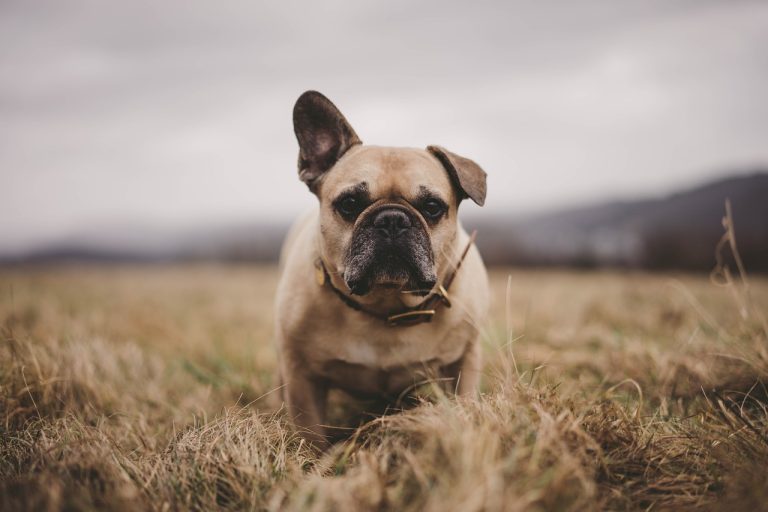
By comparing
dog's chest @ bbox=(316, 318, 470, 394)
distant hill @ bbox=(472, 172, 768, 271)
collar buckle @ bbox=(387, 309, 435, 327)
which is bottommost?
distant hill @ bbox=(472, 172, 768, 271)

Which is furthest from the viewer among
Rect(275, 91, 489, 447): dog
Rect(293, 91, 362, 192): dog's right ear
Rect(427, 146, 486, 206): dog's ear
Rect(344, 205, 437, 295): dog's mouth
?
Rect(293, 91, 362, 192): dog's right ear

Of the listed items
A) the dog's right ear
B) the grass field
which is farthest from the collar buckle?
the dog's right ear

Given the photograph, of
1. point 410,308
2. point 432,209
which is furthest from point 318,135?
point 410,308

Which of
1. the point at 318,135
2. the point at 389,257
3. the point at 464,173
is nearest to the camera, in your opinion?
the point at 389,257

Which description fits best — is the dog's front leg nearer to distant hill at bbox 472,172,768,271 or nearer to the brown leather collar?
the brown leather collar

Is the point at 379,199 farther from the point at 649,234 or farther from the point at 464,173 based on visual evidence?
the point at 649,234

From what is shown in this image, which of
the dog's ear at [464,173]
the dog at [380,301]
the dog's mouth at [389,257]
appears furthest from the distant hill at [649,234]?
the dog's mouth at [389,257]

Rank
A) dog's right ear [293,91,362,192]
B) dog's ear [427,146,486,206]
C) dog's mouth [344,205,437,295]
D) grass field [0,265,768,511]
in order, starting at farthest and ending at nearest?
dog's right ear [293,91,362,192] → dog's ear [427,146,486,206] → dog's mouth [344,205,437,295] → grass field [0,265,768,511]

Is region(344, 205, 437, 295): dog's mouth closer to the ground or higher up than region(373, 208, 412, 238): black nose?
closer to the ground

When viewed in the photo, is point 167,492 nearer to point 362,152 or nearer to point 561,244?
point 362,152

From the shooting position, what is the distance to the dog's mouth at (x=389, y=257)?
2428 mm

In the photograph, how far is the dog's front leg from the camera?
2.65 meters

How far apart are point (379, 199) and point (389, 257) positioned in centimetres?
42

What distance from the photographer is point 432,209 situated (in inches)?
107
